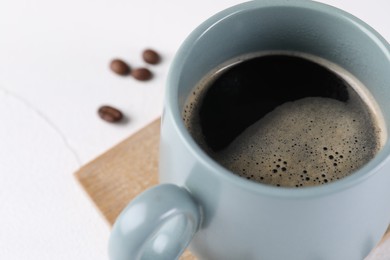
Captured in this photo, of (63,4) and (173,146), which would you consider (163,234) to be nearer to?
(173,146)

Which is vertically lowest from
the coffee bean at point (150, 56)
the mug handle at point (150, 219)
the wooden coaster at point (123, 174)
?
the coffee bean at point (150, 56)

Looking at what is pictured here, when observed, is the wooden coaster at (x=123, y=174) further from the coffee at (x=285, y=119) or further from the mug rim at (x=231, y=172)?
the mug rim at (x=231, y=172)

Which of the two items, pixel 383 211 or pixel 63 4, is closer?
pixel 383 211

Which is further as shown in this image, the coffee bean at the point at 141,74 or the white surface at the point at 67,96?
the coffee bean at the point at 141,74

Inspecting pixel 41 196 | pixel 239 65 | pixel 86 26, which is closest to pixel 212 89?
pixel 239 65

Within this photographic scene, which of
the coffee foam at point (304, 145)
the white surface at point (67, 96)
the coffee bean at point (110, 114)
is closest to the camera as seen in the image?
the coffee foam at point (304, 145)

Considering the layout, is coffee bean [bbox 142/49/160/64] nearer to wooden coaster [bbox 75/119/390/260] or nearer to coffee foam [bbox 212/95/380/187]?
wooden coaster [bbox 75/119/390/260]

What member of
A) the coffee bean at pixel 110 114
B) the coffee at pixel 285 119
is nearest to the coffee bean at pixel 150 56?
the coffee bean at pixel 110 114
